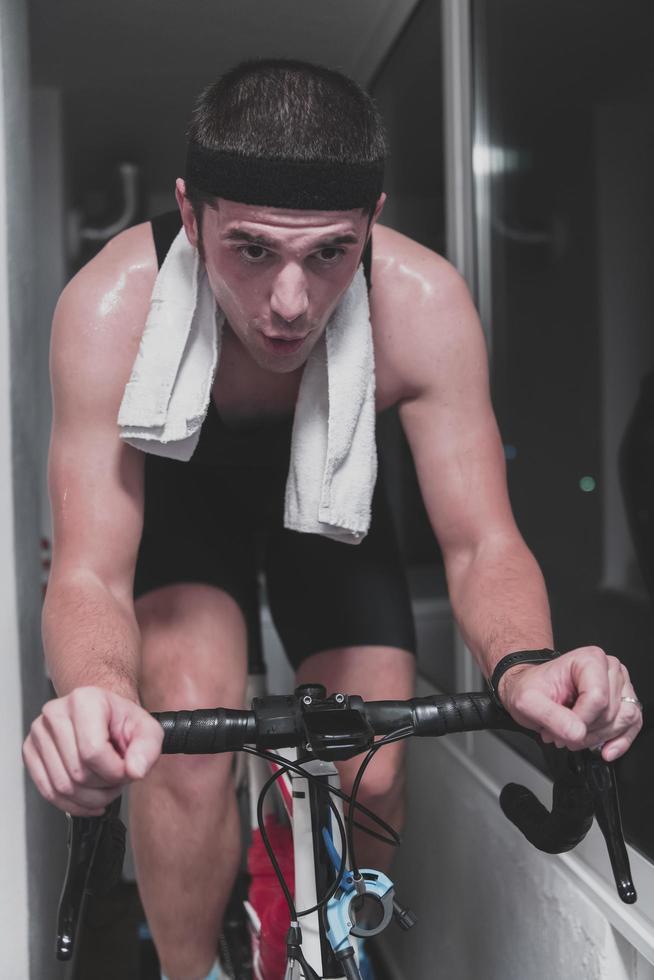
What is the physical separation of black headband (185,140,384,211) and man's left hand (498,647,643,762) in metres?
0.58

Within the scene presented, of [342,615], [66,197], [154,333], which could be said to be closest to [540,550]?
[342,615]

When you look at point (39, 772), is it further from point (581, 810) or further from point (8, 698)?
point (8, 698)

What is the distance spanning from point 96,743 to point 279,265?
0.60 meters

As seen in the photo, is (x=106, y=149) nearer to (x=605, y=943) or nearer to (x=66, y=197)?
(x=66, y=197)

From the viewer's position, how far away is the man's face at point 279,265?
1110 mm

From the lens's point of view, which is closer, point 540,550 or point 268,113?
point 268,113

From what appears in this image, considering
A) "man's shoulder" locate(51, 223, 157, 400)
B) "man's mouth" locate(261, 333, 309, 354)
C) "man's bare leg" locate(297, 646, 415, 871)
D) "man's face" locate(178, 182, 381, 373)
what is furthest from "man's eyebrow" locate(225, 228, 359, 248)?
"man's bare leg" locate(297, 646, 415, 871)

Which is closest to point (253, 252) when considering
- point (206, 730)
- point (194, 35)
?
point (206, 730)

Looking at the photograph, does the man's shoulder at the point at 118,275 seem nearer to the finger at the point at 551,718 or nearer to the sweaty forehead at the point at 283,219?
the sweaty forehead at the point at 283,219

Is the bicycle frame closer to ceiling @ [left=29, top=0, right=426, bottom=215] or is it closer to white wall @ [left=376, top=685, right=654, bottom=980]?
white wall @ [left=376, top=685, right=654, bottom=980]

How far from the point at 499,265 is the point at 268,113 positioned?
1.13 m

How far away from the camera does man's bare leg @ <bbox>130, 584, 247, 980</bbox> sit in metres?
1.47

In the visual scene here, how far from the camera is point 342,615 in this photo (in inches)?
63.1

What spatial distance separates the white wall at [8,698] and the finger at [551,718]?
3.18ft
